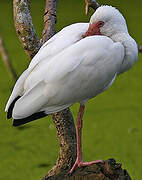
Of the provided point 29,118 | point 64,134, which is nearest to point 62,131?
point 64,134

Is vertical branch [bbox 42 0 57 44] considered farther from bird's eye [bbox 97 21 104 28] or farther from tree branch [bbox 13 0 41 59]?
bird's eye [bbox 97 21 104 28]

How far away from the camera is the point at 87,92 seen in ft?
5.57

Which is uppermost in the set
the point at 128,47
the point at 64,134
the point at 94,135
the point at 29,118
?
the point at 128,47

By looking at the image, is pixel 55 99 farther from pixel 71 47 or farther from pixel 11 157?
pixel 11 157

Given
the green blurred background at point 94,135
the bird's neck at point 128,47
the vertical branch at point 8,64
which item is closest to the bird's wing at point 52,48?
the bird's neck at point 128,47

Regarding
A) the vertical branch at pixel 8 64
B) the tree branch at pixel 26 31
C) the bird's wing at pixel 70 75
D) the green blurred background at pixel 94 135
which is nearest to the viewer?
the bird's wing at pixel 70 75

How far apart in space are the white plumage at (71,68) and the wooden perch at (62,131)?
164 millimetres

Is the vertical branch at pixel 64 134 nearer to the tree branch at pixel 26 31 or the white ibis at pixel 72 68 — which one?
the tree branch at pixel 26 31

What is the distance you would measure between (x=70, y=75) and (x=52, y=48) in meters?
0.10

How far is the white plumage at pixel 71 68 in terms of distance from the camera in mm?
1633

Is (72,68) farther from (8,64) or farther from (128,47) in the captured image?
(8,64)

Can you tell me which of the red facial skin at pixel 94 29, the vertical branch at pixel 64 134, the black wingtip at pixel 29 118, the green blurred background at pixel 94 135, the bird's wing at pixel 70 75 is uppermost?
the red facial skin at pixel 94 29

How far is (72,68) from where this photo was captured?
164 centimetres

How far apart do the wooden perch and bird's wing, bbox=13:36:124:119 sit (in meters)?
0.21
